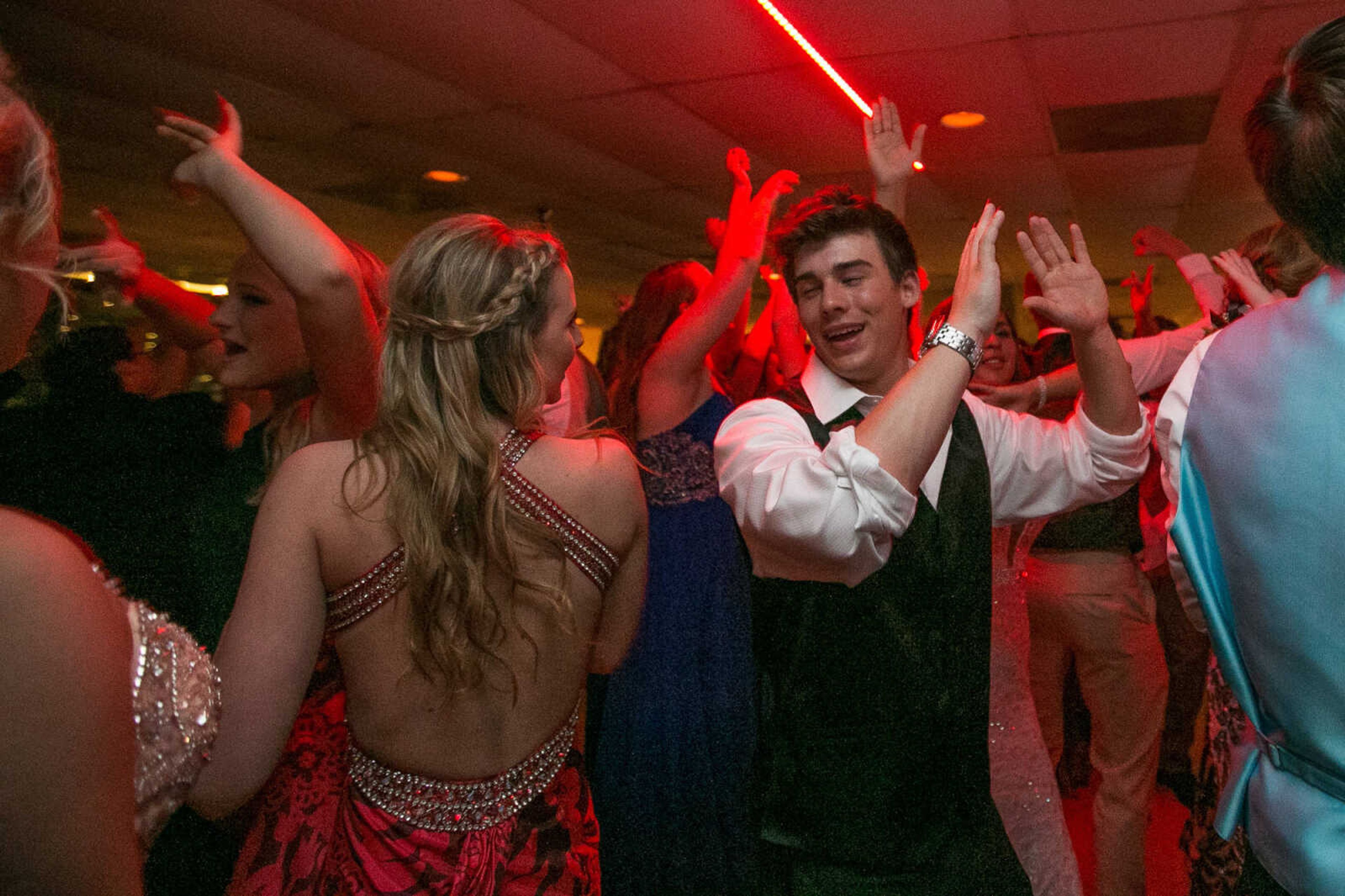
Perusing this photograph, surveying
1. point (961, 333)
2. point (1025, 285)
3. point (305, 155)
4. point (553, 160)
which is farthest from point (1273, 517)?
point (305, 155)

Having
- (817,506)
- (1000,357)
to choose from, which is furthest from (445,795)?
(1000,357)

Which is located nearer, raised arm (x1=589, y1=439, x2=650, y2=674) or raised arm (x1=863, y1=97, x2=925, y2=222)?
raised arm (x1=589, y1=439, x2=650, y2=674)

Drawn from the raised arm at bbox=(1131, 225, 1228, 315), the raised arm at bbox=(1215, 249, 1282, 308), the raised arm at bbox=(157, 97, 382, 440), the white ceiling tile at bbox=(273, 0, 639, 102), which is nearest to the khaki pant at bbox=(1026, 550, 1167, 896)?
the raised arm at bbox=(1131, 225, 1228, 315)

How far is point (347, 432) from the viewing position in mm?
1516

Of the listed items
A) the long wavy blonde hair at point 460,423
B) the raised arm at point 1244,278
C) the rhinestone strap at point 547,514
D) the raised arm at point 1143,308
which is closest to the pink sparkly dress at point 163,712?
the long wavy blonde hair at point 460,423

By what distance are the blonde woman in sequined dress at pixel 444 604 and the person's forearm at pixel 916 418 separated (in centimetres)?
35

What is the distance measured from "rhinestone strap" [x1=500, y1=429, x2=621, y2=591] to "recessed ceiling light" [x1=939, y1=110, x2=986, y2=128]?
11.2 ft

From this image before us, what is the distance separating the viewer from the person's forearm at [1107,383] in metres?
1.45

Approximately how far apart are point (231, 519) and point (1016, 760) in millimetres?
1383

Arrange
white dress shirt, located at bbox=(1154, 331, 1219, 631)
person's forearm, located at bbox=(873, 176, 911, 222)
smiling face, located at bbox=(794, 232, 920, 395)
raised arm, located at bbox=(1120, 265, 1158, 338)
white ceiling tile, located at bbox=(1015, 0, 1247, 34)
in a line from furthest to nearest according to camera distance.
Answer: raised arm, located at bbox=(1120, 265, 1158, 338) < white ceiling tile, located at bbox=(1015, 0, 1247, 34) < person's forearm, located at bbox=(873, 176, 911, 222) < smiling face, located at bbox=(794, 232, 920, 395) < white dress shirt, located at bbox=(1154, 331, 1219, 631)

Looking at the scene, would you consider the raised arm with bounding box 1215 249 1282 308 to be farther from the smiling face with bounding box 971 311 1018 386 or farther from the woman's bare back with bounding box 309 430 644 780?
the woman's bare back with bounding box 309 430 644 780

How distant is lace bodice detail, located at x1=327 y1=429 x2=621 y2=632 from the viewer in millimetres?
1140

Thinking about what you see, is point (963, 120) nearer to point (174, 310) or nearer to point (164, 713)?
point (174, 310)

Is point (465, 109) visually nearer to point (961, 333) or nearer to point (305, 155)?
point (305, 155)
